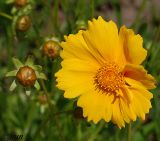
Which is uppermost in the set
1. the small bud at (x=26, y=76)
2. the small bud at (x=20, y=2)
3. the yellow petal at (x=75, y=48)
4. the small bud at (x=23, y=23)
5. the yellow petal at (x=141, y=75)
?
the small bud at (x=20, y=2)

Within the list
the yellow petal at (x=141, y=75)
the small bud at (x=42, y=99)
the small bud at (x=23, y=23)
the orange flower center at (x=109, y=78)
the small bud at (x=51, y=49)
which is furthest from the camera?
the small bud at (x=42, y=99)

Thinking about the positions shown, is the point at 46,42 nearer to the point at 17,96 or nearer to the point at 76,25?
the point at 76,25

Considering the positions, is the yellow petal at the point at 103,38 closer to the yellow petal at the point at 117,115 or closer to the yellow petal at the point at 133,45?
the yellow petal at the point at 133,45

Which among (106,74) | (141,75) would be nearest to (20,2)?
(106,74)

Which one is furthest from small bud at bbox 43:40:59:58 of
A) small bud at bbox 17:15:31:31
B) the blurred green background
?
small bud at bbox 17:15:31:31

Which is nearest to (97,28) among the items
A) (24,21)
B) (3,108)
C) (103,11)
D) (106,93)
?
(106,93)

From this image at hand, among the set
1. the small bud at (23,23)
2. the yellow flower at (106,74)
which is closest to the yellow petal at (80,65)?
the yellow flower at (106,74)
